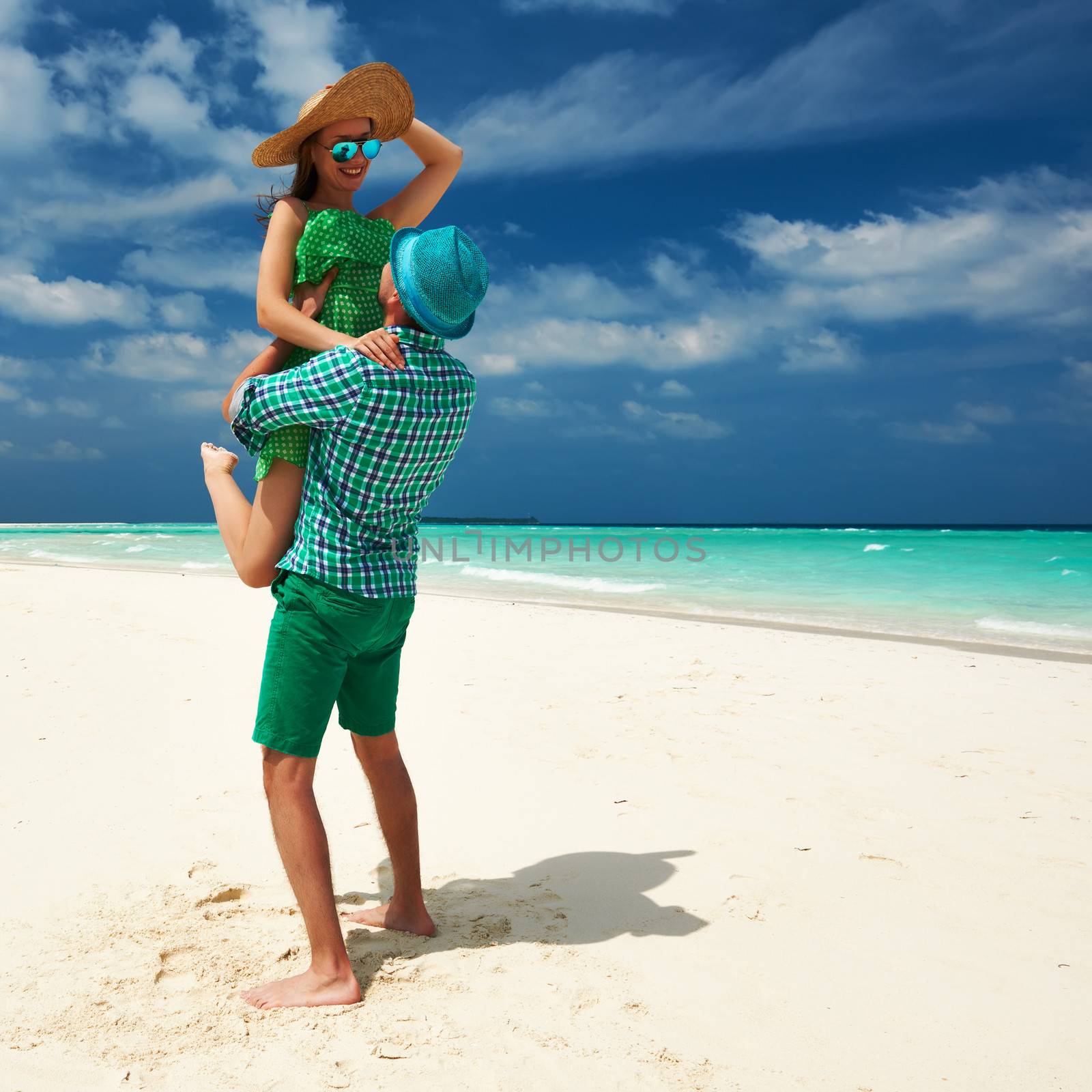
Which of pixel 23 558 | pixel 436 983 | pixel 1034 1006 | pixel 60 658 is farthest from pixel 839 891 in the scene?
pixel 23 558

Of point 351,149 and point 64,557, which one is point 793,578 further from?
point 64,557

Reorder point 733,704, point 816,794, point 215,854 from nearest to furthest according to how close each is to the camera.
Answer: point 215,854 → point 816,794 → point 733,704

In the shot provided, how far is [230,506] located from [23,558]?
26165mm

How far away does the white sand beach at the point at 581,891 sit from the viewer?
2043 millimetres

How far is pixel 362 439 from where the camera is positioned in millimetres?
2160

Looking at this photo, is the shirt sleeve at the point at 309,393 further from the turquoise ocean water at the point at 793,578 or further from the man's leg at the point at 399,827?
the turquoise ocean water at the point at 793,578

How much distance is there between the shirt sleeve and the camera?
6.83 ft

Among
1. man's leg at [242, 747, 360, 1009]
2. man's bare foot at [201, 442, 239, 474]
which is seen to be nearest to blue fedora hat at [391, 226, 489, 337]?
man's bare foot at [201, 442, 239, 474]

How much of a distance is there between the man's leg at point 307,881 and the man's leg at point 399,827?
0.34m

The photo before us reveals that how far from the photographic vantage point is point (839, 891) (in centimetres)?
296

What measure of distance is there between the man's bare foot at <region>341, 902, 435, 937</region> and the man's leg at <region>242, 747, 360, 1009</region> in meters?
0.41

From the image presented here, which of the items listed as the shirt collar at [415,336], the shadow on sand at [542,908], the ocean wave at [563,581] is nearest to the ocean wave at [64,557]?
the ocean wave at [563,581]

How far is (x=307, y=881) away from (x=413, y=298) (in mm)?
1524

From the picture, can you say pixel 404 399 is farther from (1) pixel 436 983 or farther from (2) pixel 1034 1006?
(2) pixel 1034 1006
